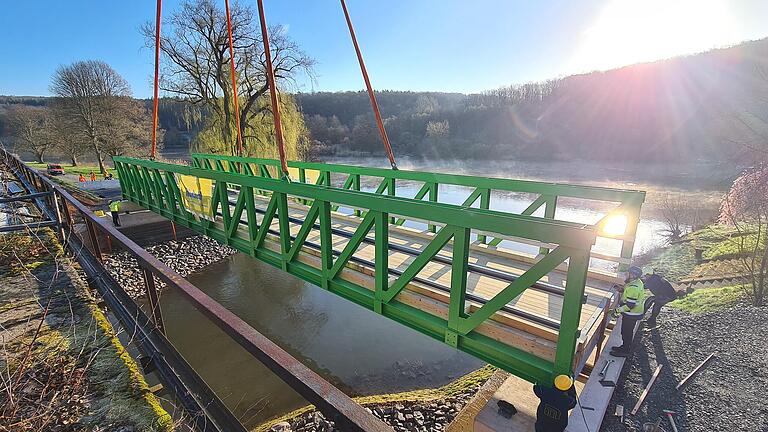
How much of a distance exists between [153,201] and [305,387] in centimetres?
777

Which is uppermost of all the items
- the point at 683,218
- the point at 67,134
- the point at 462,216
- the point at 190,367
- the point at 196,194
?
the point at 67,134

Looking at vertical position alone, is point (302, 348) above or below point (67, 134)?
below

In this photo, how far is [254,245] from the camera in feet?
15.0

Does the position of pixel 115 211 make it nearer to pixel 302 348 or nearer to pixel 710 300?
pixel 302 348

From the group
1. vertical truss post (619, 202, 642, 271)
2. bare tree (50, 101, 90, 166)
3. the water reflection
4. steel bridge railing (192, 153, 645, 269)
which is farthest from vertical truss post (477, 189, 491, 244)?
bare tree (50, 101, 90, 166)

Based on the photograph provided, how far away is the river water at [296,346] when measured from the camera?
6.50 metres

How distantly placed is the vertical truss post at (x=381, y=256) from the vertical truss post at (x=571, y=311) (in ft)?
4.80

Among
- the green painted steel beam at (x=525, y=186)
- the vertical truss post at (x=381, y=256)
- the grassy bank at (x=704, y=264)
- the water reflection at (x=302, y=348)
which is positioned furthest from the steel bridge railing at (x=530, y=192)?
the grassy bank at (x=704, y=264)

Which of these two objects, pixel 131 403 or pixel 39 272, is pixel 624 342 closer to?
pixel 131 403

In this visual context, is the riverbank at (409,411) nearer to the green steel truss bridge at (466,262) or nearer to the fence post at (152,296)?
the green steel truss bridge at (466,262)

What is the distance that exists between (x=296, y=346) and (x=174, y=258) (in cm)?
632

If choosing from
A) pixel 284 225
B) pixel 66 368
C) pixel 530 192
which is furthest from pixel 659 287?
pixel 66 368

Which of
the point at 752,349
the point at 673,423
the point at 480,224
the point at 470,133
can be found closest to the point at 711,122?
the point at 470,133

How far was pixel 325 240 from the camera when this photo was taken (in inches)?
142
